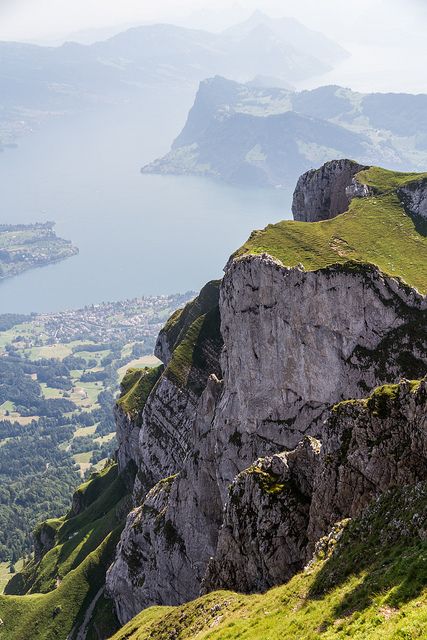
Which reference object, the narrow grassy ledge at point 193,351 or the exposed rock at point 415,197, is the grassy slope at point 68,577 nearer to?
the narrow grassy ledge at point 193,351

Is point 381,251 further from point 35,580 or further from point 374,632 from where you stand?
point 35,580

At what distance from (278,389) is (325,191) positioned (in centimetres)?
5112

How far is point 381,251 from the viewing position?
266 ft

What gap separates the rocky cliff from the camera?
5134cm

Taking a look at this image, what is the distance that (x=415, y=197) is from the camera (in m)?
93.1

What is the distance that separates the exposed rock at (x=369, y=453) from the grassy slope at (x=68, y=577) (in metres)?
72.4

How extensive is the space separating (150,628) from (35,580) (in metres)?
79.9

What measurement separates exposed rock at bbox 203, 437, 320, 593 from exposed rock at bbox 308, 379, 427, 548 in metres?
2.93

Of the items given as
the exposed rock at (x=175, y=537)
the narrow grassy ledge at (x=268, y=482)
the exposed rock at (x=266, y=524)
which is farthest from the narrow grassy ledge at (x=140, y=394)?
the narrow grassy ledge at (x=268, y=482)

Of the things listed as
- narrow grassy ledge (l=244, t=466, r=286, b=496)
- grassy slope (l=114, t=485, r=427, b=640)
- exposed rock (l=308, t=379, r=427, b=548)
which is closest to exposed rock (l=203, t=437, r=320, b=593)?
narrow grassy ledge (l=244, t=466, r=286, b=496)

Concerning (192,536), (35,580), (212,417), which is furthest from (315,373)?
(35,580)

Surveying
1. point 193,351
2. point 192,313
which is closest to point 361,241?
point 193,351

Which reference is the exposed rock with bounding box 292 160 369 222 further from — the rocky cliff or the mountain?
the rocky cliff

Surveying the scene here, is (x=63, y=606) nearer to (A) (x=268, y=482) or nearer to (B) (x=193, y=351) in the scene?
(B) (x=193, y=351)
